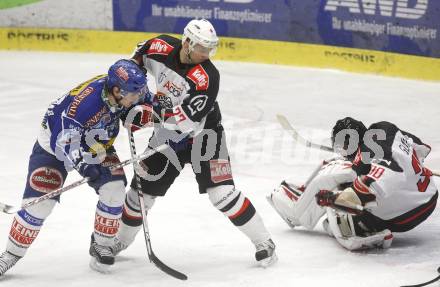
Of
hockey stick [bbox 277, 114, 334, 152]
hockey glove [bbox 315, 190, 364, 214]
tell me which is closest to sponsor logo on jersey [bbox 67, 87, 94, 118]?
hockey glove [bbox 315, 190, 364, 214]

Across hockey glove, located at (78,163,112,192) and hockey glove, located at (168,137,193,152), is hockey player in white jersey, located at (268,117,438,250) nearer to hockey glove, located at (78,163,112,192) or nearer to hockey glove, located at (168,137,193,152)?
hockey glove, located at (168,137,193,152)

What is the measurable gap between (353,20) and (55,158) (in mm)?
5905

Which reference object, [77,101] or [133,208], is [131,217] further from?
[77,101]

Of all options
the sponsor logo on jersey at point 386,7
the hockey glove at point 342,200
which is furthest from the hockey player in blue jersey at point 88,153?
the sponsor logo on jersey at point 386,7

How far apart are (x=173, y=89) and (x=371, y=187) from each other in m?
1.18

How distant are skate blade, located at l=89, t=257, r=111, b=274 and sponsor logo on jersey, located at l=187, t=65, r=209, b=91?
41.3 inches

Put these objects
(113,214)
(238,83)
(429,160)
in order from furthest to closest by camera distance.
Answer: (238,83) → (429,160) → (113,214)

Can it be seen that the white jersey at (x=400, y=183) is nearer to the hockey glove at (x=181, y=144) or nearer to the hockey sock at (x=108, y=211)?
the hockey glove at (x=181, y=144)

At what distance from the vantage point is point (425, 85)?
9406mm

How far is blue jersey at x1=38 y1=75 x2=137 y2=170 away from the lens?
4.52m

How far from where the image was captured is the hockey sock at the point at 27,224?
4641mm

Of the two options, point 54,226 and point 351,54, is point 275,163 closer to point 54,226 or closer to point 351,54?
point 54,226

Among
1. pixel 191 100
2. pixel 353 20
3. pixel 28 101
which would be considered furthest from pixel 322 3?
pixel 191 100

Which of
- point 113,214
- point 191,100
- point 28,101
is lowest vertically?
point 28,101
